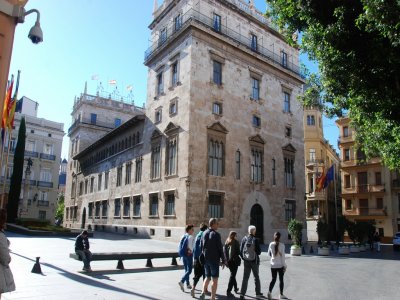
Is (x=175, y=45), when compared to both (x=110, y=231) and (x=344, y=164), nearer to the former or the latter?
(x=110, y=231)

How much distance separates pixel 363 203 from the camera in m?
47.2

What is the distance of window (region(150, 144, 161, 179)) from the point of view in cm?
3064

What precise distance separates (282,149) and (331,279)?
22355 millimetres

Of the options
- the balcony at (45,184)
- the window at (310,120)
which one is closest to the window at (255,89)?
the window at (310,120)

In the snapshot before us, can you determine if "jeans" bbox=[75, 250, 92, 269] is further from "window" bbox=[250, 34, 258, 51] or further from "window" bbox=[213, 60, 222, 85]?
"window" bbox=[250, 34, 258, 51]

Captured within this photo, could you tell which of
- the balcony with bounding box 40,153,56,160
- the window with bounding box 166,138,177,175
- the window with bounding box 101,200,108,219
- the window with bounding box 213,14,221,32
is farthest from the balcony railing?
the balcony with bounding box 40,153,56,160

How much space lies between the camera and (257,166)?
1243 inches

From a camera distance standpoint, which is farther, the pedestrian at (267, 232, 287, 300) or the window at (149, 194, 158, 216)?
the window at (149, 194, 158, 216)

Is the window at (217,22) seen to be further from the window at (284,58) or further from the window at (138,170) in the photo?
the window at (138,170)

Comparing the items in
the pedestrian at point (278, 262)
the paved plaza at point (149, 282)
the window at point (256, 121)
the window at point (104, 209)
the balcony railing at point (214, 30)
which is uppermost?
the balcony railing at point (214, 30)

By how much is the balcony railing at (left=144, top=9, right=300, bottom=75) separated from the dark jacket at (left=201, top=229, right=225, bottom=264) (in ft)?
75.3

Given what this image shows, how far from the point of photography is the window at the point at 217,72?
29.9 meters

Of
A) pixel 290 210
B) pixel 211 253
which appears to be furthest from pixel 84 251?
pixel 290 210

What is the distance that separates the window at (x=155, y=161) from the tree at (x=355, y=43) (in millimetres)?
19656
